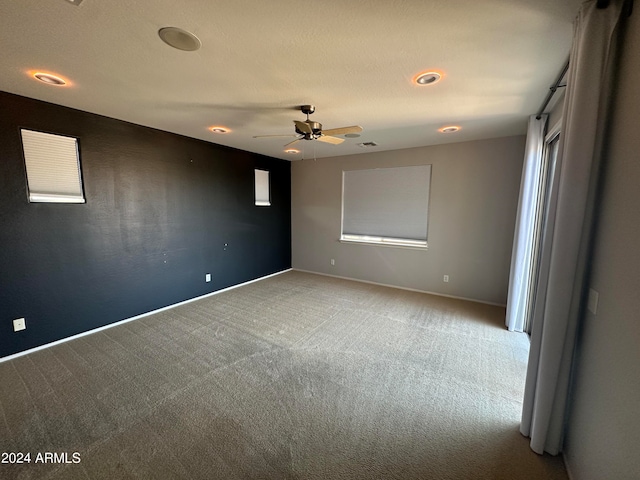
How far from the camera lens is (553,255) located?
1542 millimetres

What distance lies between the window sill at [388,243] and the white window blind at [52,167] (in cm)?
428

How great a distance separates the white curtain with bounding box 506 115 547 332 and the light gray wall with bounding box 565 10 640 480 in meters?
1.96

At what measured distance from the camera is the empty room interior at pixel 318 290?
1409mm

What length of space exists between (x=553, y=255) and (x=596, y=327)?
0.41 m

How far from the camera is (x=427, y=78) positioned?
2.13m

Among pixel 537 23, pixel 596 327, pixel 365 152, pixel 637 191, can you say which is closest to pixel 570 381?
pixel 596 327

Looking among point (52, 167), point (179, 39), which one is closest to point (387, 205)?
point (179, 39)

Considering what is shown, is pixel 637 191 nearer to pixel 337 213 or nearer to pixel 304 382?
pixel 304 382

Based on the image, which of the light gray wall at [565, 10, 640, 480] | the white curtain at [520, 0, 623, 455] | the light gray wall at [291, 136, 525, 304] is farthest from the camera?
the light gray wall at [291, 136, 525, 304]

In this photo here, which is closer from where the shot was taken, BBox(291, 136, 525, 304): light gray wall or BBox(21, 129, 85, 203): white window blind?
BBox(21, 129, 85, 203): white window blind

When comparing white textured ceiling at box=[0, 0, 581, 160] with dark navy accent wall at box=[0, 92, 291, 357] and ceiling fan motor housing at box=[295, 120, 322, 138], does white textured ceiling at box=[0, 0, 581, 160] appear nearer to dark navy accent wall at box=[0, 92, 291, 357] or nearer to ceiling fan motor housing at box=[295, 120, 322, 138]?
ceiling fan motor housing at box=[295, 120, 322, 138]

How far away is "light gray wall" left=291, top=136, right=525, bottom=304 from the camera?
4.04 meters

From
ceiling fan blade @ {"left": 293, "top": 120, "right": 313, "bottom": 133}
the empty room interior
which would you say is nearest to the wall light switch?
the empty room interior

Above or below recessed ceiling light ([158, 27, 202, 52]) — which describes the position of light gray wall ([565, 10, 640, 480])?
below
